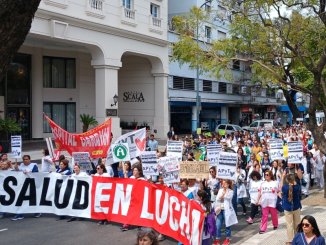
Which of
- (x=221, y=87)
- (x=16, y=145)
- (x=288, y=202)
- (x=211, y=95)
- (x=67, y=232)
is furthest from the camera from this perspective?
(x=221, y=87)

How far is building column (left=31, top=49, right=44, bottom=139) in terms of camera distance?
31.3m

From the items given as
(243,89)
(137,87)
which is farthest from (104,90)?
(243,89)

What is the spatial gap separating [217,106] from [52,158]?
120 ft

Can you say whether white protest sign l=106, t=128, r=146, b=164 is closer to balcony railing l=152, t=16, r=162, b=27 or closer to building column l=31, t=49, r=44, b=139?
building column l=31, t=49, r=44, b=139

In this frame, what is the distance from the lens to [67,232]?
427 inches

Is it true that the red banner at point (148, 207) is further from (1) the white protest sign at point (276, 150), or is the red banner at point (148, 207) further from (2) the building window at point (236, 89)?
(2) the building window at point (236, 89)

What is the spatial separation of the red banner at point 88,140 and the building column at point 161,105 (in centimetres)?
2056

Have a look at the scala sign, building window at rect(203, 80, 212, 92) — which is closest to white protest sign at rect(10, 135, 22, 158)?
the scala sign

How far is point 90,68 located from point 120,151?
23.0 meters

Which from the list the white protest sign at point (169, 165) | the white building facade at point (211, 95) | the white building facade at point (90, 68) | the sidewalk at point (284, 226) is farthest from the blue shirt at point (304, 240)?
the white building facade at point (211, 95)

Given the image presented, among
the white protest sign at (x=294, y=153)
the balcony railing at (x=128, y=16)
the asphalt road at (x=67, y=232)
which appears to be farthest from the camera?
the balcony railing at (x=128, y=16)

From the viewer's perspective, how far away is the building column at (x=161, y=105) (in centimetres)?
3556

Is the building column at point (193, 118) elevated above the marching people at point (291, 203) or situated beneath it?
elevated above

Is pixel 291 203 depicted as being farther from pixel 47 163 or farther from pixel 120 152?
pixel 47 163
